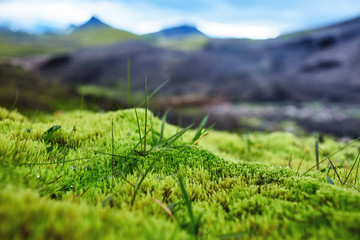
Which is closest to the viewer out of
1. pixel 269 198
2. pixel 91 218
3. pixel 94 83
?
pixel 91 218

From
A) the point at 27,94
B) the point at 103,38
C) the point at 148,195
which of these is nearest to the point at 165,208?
the point at 148,195

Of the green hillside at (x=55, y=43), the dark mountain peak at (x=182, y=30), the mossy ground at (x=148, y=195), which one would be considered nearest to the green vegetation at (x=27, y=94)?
the mossy ground at (x=148, y=195)

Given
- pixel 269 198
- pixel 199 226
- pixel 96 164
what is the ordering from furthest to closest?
pixel 96 164 → pixel 269 198 → pixel 199 226

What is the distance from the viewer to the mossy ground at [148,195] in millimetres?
1015

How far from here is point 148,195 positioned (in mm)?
1482

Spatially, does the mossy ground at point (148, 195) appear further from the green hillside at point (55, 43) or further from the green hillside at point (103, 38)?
the green hillside at point (103, 38)

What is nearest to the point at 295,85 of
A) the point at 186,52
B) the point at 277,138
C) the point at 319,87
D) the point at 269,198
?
the point at 319,87

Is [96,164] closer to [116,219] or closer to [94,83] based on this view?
[116,219]

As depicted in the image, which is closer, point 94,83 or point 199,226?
point 199,226

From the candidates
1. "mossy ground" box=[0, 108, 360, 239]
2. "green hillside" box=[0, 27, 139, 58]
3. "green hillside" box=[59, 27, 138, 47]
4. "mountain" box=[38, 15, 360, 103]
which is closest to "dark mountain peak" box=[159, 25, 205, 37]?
"green hillside" box=[59, 27, 138, 47]

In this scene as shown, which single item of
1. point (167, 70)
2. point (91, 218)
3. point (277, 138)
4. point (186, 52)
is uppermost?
point (186, 52)

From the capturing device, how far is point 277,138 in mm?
4000

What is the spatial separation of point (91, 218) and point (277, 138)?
3.75m

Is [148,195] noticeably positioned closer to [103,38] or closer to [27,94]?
[27,94]
